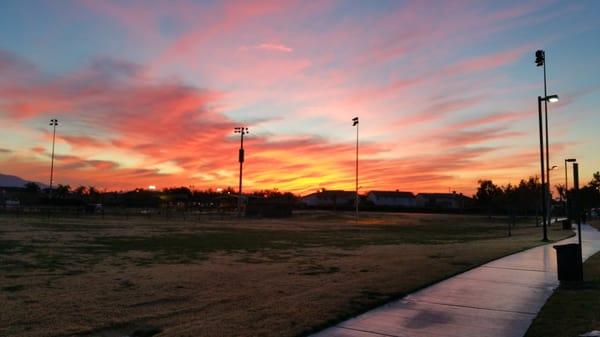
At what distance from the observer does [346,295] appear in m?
9.83

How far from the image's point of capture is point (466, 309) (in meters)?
8.77

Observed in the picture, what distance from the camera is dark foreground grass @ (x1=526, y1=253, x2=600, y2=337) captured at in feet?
23.5

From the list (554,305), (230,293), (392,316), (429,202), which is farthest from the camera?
(429,202)

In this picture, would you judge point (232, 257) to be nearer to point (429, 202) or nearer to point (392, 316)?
point (392, 316)

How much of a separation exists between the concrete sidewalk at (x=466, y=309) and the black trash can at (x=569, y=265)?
32 centimetres

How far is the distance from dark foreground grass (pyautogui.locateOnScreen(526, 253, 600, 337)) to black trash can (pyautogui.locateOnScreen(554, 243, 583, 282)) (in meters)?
0.26

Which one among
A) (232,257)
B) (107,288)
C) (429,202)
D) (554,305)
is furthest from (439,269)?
(429,202)

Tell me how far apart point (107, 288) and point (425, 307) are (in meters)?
6.77

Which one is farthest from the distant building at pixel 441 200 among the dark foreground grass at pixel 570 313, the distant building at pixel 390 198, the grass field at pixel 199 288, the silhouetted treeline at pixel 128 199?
the dark foreground grass at pixel 570 313

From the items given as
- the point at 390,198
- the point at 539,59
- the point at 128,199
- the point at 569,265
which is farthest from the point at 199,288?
the point at 390,198

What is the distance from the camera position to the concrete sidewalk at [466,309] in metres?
7.33

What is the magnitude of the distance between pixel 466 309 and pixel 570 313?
1627 millimetres

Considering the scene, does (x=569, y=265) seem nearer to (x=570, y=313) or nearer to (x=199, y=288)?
(x=570, y=313)

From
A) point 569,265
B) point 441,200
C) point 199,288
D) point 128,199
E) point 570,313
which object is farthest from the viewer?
point 441,200
